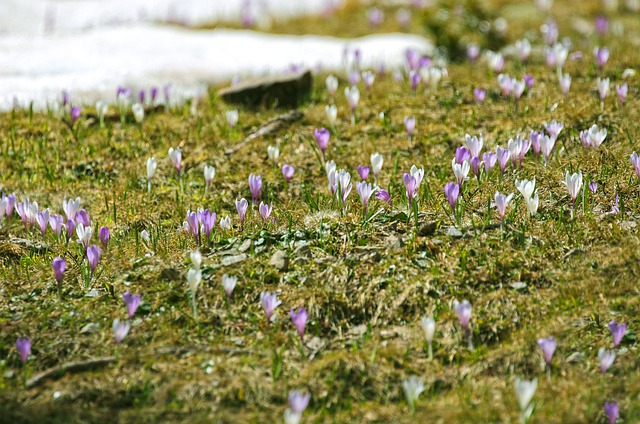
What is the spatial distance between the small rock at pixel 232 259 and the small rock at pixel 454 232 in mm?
1256

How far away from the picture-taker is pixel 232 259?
4.98 metres

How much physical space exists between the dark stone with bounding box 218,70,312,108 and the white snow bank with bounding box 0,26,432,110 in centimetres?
40

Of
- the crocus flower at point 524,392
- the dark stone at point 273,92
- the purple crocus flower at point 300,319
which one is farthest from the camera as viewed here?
the dark stone at point 273,92

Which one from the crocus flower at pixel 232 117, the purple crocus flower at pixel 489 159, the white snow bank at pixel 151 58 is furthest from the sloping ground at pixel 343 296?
the white snow bank at pixel 151 58

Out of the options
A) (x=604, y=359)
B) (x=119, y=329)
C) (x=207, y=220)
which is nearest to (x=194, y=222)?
(x=207, y=220)

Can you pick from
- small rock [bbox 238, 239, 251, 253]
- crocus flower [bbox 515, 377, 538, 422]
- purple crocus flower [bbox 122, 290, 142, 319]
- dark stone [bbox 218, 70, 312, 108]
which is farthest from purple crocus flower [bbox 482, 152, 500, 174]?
dark stone [bbox 218, 70, 312, 108]

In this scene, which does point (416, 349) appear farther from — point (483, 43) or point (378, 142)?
point (483, 43)

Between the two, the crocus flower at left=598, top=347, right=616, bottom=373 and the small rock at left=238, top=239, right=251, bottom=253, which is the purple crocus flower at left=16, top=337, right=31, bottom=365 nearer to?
the small rock at left=238, top=239, right=251, bottom=253

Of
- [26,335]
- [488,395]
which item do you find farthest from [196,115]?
[488,395]

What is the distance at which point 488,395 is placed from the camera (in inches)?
155

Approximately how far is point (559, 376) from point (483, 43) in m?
6.96

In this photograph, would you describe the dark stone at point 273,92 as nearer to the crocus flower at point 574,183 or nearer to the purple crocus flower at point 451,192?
the purple crocus flower at point 451,192

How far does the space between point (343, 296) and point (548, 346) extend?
123 cm

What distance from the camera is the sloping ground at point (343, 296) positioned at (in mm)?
3986
